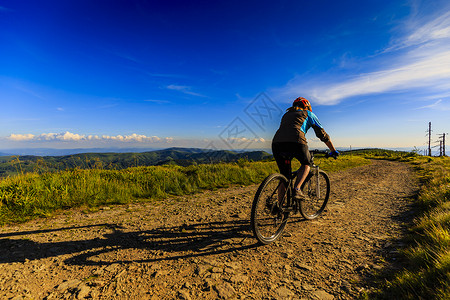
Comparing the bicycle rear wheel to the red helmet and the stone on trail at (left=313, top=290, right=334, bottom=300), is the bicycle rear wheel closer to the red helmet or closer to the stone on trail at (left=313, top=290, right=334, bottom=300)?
the stone on trail at (left=313, top=290, right=334, bottom=300)

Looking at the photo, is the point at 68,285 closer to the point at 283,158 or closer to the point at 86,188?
the point at 283,158

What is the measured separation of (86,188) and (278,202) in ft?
20.3

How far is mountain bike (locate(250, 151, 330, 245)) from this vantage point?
3.54 metres

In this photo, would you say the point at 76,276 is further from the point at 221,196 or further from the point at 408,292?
the point at 221,196

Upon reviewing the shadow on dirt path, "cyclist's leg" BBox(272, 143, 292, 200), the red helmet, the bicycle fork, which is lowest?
the shadow on dirt path

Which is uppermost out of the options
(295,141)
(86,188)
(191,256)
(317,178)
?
(295,141)

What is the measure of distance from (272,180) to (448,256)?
2383 mm

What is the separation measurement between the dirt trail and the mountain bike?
0.24 m

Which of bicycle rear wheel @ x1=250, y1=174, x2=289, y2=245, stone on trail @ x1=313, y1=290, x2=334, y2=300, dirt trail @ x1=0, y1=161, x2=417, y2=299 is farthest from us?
bicycle rear wheel @ x1=250, y1=174, x2=289, y2=245

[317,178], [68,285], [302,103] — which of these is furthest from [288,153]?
[68,285]

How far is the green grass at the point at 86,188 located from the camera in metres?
5.09

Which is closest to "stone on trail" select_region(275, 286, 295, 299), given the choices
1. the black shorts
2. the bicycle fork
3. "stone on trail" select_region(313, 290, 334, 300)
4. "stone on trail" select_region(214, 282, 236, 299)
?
"stone on trail" select_region(313, 290, 334, 300)

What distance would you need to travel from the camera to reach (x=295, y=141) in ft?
13.5

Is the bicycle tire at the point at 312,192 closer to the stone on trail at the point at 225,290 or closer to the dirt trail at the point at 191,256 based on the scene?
the dirt trail at the point at 191,256
